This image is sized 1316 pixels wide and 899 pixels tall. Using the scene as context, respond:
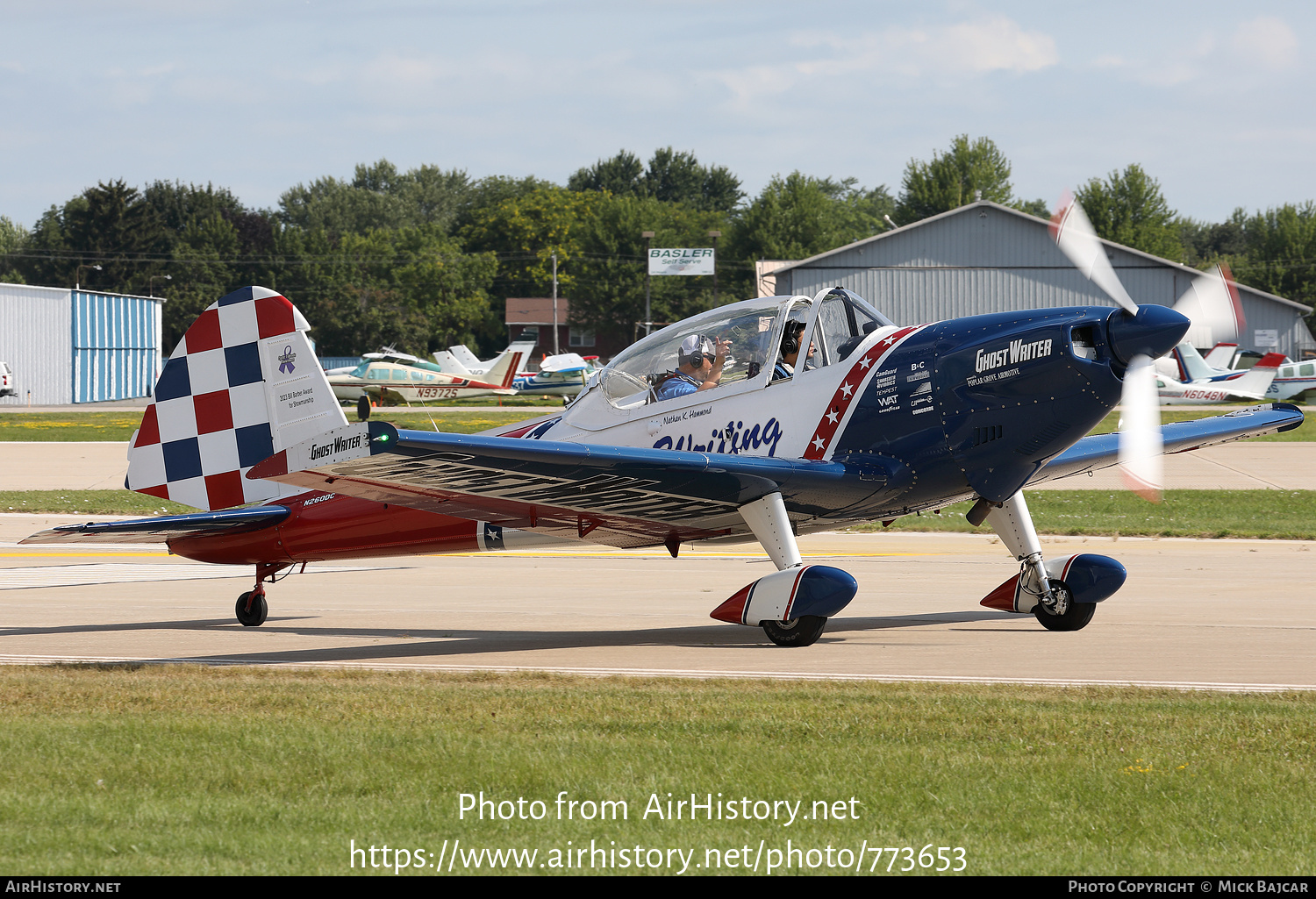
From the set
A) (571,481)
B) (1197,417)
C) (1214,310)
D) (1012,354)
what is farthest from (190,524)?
(1197,417)

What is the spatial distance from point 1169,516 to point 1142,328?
1130cm

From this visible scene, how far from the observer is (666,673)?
335 inches

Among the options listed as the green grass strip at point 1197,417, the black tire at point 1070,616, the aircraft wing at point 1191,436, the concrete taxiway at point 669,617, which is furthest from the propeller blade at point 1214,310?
the green grass strip at point 1197,417

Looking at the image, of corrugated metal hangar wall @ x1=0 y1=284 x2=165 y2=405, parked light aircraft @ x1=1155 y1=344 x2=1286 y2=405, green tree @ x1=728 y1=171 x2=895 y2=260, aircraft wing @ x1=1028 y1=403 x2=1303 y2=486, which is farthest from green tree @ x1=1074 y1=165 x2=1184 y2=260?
aircraft wing @ x1=1028 y1=403 x2=1303 y2=486

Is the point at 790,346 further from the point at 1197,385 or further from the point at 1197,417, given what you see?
the point at 1197,385

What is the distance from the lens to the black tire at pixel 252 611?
11195mm

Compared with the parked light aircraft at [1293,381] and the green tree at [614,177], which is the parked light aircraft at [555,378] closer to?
the parked light aircraft at [1293,381]

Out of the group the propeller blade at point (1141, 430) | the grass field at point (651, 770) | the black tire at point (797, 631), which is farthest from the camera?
the black tire at point (797, 631)

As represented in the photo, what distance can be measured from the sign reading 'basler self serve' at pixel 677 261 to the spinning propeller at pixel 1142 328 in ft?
266

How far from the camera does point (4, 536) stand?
1773 cm

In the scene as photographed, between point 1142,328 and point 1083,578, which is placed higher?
point 1142,328

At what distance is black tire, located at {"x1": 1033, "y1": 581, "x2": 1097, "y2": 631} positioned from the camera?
32.8ft

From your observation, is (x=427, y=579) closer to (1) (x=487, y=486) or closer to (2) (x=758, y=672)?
(1) (x=487, y=486)
